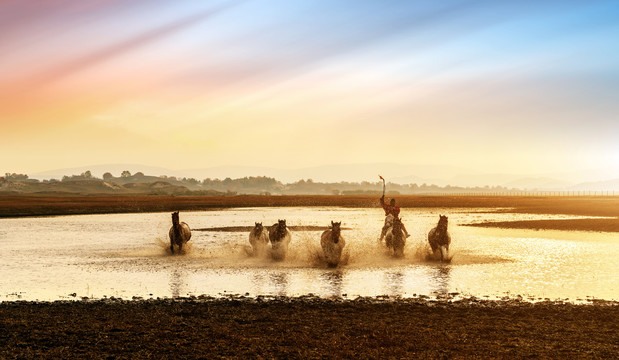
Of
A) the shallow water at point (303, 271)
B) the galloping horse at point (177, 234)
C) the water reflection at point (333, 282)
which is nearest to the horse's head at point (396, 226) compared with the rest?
the shallow water at point (303, 271)

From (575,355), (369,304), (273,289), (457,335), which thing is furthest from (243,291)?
(575,355)

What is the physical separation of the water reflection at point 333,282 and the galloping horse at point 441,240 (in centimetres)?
469

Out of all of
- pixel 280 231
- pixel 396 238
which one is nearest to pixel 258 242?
pixel 280 231

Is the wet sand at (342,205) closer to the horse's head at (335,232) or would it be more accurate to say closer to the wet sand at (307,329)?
the horse's head at (335,232)

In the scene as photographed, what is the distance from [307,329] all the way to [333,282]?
6343mm

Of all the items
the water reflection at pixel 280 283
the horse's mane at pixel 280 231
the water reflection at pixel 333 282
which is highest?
the horse's mane at pixel 280 231

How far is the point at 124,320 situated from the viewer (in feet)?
41.4

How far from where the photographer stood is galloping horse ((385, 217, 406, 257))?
2355 cm

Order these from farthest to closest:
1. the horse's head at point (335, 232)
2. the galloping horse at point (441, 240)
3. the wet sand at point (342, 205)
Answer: the wet sand at point (342, 205) → the galloping horse at point (441, 240) → the horse's head at point (335, 232)

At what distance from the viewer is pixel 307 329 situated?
11.9 metres

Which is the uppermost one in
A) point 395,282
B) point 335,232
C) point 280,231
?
point 335,232

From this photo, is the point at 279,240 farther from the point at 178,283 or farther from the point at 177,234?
the point at 178,283

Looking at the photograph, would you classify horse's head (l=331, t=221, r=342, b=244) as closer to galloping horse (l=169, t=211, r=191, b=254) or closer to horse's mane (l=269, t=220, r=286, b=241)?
horse's mane (l=269, t=220, r=286, b=241)

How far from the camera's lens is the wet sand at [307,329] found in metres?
10.3
